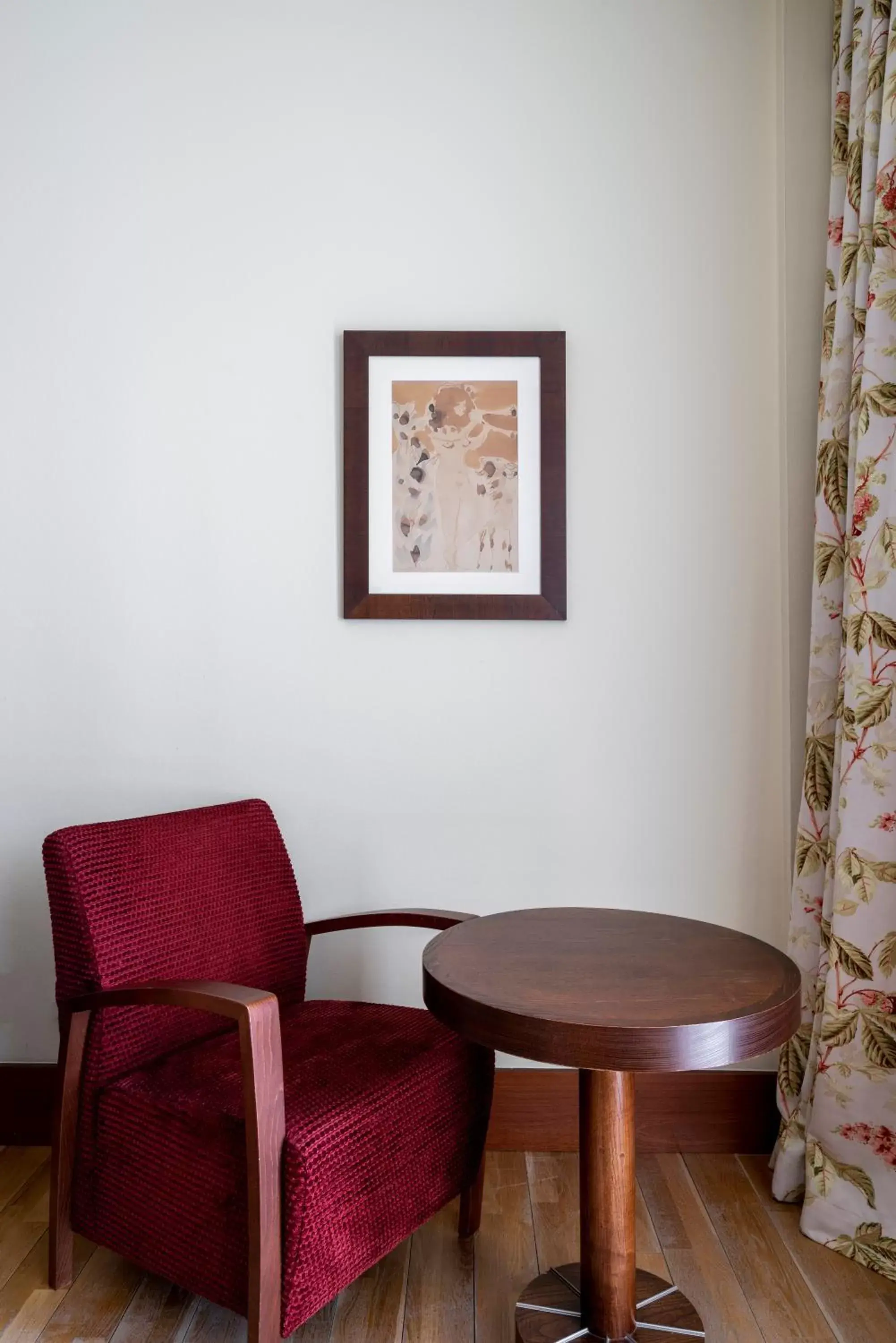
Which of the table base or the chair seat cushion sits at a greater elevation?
the chair seat cushion

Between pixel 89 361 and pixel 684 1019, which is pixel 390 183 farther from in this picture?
pixel 684 1019

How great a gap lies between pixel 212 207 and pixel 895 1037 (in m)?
2.51

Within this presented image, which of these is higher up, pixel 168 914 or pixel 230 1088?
pixel 168 914

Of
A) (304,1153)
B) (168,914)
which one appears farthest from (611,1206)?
(168,914)

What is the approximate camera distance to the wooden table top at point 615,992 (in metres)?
1.34

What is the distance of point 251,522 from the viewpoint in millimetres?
2449

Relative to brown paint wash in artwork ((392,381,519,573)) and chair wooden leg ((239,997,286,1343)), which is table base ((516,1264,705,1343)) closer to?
chair wooden leg ((239,997,286,1343))

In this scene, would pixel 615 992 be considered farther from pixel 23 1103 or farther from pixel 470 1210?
pixel 23 1103

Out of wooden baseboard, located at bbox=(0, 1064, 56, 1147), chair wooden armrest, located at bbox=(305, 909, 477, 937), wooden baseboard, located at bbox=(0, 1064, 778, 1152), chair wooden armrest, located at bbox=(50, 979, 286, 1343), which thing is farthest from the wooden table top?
wooden baseboard, located at bbox=(0, 1064, 56, 1147)

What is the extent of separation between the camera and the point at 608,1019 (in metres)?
1.36

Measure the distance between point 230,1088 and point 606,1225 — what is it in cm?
68

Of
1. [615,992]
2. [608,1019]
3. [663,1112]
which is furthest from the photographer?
[663,1112]

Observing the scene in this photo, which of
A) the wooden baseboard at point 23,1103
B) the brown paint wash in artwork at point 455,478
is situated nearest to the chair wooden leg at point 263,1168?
the wooden baseboard at point 23,1103

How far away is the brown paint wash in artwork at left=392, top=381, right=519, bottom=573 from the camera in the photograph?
2.42 metres
